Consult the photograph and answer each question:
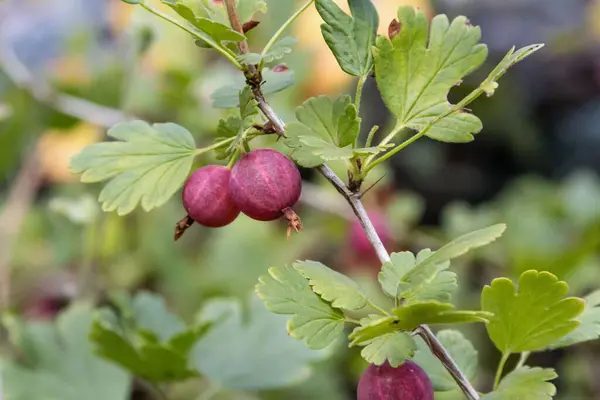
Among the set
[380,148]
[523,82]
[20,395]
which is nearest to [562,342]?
[380,148]

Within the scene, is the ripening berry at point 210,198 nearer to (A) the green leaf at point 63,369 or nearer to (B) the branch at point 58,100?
(A) the green leaf at point 63,369

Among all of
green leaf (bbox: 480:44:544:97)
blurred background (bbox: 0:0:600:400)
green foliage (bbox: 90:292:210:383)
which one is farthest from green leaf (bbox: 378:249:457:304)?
blurred background (bbox: 0:0:600:400)

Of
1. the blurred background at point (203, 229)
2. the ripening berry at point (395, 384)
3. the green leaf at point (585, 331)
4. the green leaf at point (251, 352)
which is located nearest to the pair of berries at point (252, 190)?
the ripening berry at point (395, 384)

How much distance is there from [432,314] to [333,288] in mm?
66

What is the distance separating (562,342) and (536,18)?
2.09 meters

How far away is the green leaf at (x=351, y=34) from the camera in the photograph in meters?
0.45

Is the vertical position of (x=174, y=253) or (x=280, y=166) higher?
(x=280, y=166)

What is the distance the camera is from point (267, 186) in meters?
0.42

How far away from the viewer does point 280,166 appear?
1.41 feet

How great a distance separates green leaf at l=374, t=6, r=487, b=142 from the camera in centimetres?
45

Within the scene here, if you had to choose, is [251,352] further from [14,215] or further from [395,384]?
[14,215]

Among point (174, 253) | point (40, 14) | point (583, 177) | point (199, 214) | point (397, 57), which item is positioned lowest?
point (174, 253)

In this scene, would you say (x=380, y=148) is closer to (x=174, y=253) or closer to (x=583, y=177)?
(x=174, y=253)

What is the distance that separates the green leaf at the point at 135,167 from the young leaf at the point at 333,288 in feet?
0.38
